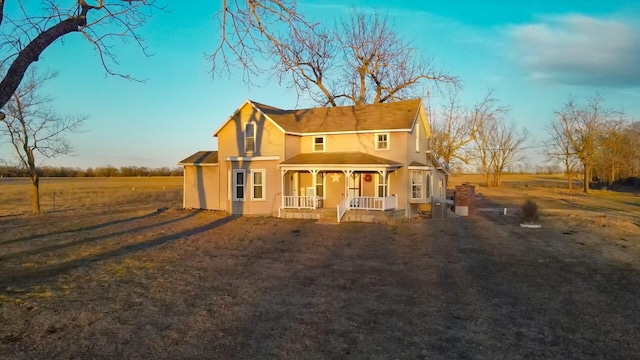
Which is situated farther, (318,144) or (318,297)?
(318,144)

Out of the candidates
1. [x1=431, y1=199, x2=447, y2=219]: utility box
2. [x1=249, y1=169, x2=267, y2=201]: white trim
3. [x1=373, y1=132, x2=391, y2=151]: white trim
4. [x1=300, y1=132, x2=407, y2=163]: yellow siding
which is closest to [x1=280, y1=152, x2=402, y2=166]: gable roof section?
[x1=300, y1=132, x2=407, y2=163]: yellow siding

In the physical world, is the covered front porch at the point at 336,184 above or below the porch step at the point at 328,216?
above

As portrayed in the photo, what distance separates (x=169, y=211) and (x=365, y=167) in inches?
514

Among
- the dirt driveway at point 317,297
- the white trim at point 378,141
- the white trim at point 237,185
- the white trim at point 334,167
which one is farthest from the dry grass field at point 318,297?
the white trim at point 237,185

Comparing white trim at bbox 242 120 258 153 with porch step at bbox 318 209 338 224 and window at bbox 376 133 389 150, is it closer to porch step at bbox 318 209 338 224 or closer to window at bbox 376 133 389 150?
porch step at bbox 318 209 338 224

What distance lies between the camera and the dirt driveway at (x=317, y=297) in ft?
19.4

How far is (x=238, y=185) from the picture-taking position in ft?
84.2

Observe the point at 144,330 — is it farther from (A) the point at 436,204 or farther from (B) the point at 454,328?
(A) the point at 436,204

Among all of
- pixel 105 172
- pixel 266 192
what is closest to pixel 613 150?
pixel 266 192

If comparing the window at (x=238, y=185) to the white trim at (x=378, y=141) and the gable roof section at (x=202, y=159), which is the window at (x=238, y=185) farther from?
the white trim at (x=378, y=141)

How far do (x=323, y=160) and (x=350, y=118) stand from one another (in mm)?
3756

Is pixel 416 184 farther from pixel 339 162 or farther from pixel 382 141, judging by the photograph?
pixel 339 162

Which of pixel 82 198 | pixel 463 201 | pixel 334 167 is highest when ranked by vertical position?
pixel 334 167

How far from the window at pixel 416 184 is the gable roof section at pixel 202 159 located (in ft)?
38.9
